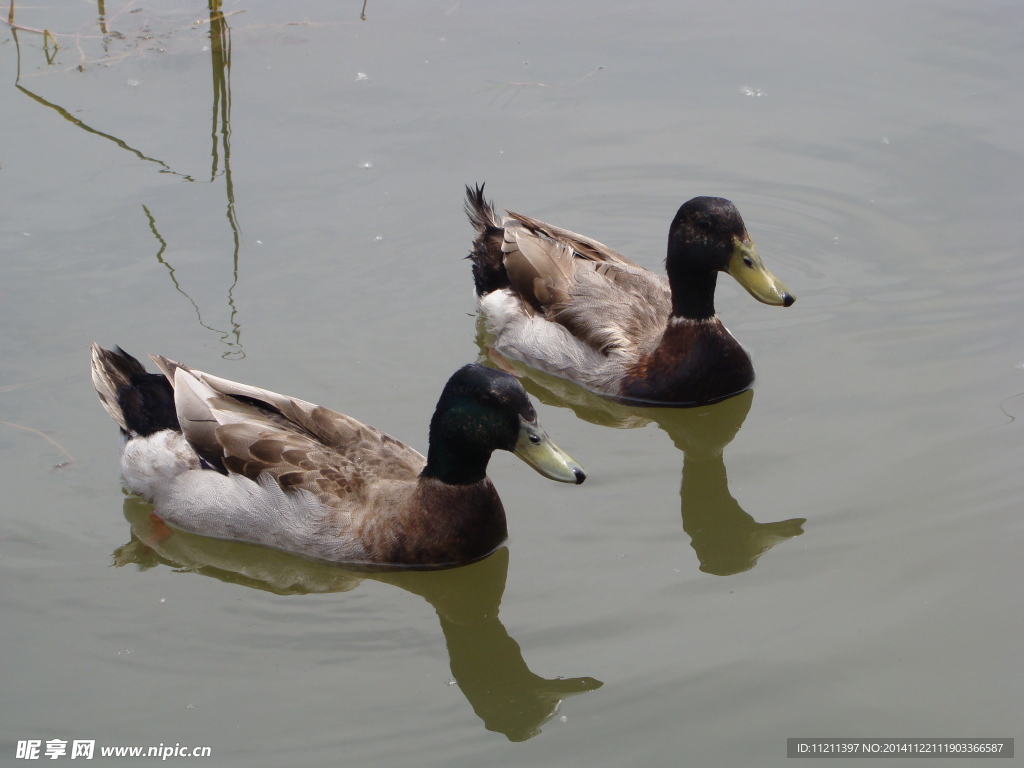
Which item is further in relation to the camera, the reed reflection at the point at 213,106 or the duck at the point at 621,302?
the reed reflection at the point at 213,106

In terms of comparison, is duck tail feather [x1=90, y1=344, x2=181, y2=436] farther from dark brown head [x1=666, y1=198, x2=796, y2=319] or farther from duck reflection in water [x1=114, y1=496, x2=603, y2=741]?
dark brown head [x1=666, y1=198, x2=796, y2=319]

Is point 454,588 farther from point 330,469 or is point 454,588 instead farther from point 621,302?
point 621,302

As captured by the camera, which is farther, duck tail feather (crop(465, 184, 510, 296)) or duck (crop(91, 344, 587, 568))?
duck tail feather (crop(465, 184, 510, 296))

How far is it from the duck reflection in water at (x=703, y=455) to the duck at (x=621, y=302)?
73 mm

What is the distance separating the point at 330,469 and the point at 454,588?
2.73 ft

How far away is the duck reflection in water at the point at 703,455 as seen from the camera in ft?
18.8

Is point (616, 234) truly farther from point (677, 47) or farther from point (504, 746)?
point (504, 746)

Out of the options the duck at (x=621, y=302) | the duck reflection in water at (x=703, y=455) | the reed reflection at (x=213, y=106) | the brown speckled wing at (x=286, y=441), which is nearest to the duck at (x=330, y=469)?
the brown speckled wing at (x=286, y=441)

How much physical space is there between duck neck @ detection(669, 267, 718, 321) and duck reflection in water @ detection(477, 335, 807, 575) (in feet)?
1.83

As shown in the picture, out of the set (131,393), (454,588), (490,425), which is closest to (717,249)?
(490,425)

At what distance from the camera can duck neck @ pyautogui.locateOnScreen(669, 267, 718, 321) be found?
7.07 metres

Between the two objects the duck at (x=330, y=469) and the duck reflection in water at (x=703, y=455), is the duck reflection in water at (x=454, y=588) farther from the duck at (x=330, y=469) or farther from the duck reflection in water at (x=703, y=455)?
the duck reflection in water at (x=703, y=455)

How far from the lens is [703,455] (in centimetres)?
664

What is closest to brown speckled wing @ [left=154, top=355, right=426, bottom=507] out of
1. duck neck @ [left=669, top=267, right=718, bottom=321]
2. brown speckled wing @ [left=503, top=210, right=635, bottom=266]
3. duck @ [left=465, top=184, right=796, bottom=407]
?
duck @ [left=465, top=184, right=796, bottom=407]
